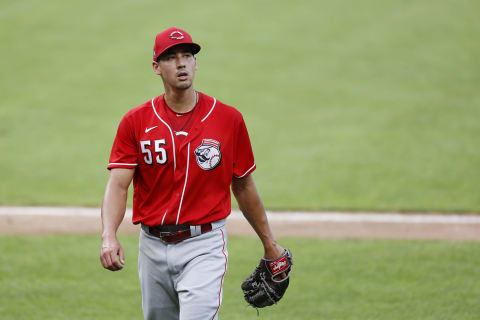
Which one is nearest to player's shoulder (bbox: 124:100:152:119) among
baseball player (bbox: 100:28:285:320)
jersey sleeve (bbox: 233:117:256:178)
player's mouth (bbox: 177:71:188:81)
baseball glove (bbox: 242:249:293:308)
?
baseball player (bbox: 100:28:285:320)

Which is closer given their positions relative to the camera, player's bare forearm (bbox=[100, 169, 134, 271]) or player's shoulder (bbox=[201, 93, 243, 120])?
player's bare forearm (bbox=[100, 169, 134, 271])

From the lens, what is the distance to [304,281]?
7.32 metres

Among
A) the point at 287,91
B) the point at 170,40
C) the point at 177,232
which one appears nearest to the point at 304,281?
the point at 177,232

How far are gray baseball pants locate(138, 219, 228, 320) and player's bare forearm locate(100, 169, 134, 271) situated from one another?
312mm

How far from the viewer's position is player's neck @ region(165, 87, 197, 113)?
14.2 ft

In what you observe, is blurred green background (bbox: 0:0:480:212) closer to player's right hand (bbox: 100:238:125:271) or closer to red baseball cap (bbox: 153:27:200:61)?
red baseball cap (bbox: 153:27:200:61)

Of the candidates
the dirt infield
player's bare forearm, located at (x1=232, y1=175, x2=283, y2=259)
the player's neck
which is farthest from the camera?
the dirt infield

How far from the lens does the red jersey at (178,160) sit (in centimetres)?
424

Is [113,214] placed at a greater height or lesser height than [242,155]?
lesser

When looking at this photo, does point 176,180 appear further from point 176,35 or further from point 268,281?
point 268,281

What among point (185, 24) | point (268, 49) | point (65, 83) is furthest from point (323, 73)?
point (65, 83)

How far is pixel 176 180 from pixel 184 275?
586mm

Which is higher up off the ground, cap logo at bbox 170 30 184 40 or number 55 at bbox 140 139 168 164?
cap logo at bbox 170 30 184 40

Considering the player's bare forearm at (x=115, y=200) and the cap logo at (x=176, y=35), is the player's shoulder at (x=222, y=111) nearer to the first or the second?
the cap logo at (x=176, y=35)
